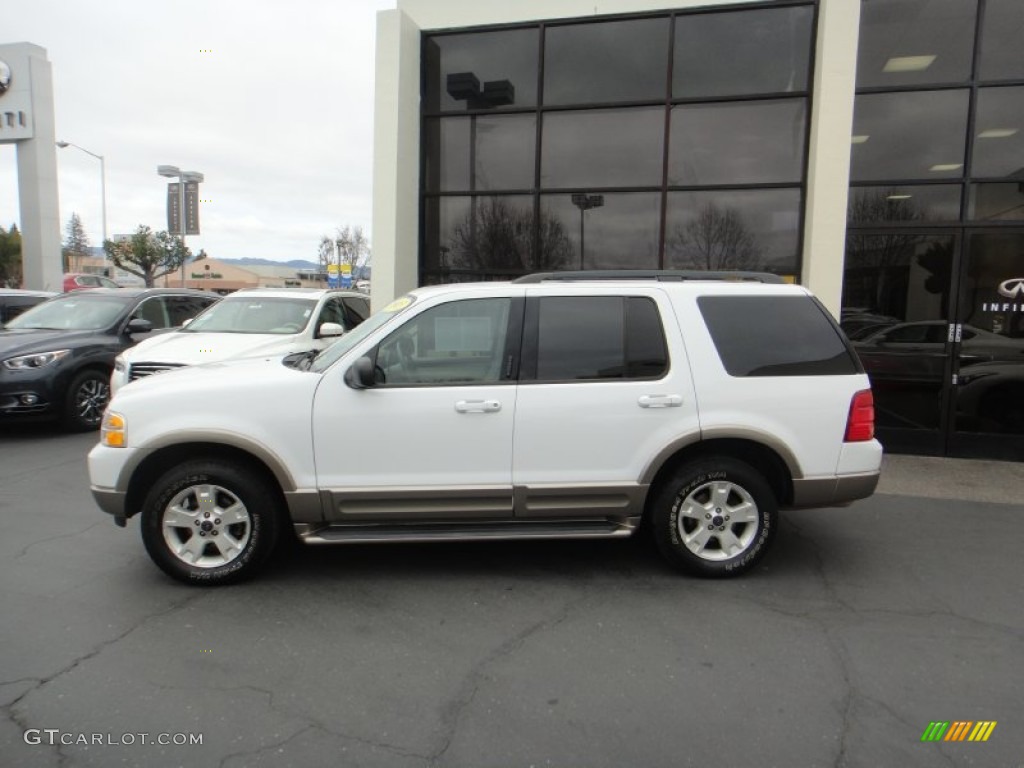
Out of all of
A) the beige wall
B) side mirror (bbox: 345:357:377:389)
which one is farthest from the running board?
the beige wall

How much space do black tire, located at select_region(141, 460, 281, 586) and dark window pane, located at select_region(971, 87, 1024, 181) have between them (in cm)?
785

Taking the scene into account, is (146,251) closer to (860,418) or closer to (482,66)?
(482,66)

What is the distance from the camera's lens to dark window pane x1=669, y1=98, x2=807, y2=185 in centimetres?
829

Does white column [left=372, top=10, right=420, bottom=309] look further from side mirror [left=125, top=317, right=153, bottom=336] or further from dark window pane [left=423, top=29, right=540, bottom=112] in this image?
side mirror [left=125, top=317, right=153, bottom=336]

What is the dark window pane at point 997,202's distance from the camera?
23.7 ft

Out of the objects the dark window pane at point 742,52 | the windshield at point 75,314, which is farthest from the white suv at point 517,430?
the windshield at point 75,314

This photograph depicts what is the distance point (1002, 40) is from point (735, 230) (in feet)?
10.6

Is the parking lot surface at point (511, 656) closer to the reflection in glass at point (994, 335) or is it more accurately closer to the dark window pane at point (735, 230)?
the reflection in glass at point (994, 335)

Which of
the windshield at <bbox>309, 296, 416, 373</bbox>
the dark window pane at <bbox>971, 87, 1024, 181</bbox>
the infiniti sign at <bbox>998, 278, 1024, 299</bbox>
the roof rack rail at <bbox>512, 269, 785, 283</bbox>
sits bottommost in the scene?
the windshield at <bbox>309, 296, 416, 373</bbox>

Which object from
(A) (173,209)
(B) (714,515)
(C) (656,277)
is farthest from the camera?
(A) (173,209)

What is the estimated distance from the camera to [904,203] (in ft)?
24.9

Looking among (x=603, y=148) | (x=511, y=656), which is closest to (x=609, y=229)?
(x=603, y=148)

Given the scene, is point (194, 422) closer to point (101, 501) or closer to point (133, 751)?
point (101, 501)

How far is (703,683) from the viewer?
3.09m
